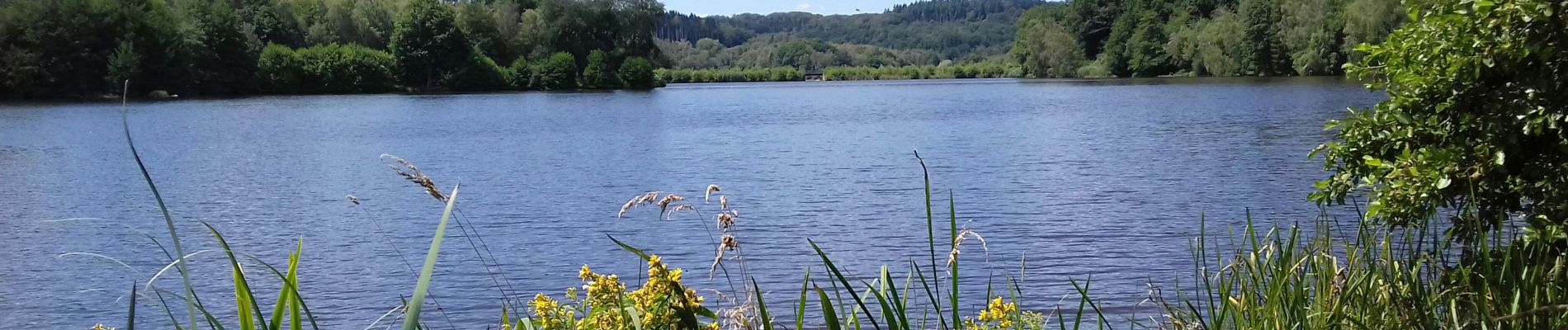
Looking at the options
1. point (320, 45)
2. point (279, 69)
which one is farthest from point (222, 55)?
point (320, 45)

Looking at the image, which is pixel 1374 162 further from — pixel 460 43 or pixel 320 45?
pixel 460 43

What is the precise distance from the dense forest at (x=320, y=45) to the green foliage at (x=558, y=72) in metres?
0.08

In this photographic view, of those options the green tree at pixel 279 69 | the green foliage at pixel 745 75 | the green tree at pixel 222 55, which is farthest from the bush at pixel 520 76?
the green foliage at pixel 745 75

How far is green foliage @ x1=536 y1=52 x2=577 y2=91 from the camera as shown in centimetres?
9594

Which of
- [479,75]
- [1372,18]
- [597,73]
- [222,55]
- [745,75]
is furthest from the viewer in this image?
[745,75]

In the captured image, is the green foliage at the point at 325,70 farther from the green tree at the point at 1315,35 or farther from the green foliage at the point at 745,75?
the green foliage at the point at 745,75

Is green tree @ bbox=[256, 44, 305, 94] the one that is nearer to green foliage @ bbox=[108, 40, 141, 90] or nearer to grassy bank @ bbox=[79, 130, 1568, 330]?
green foliage @ bbox=[108, 40, 141, 90]

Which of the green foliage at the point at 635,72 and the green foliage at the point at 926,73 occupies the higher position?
the green foliage at the point at 635,72

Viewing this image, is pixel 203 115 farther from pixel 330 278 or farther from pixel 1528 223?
pixel 1528 223

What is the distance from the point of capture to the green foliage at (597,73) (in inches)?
3787

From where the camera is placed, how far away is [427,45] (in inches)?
3664

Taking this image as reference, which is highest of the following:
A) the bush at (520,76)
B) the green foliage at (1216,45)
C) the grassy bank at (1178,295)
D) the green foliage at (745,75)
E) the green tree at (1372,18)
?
the grassy bank at (1178,295)

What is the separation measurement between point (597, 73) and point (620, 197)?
7811 cm

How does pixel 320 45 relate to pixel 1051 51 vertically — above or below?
above
